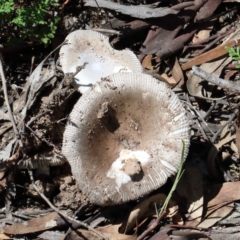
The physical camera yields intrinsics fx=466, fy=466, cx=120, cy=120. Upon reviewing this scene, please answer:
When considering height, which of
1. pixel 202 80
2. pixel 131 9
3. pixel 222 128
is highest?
pixel 131 9

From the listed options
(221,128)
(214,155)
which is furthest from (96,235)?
(221,128)

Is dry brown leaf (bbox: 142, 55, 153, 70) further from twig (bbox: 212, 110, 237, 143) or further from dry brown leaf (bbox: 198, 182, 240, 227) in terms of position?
dry brown leaf (bbox: 198, 182, 240, 227)

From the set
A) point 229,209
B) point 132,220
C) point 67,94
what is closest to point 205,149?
point 229,209

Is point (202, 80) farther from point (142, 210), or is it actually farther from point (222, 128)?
point (142, 210)

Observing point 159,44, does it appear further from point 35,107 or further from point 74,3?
point 35,107

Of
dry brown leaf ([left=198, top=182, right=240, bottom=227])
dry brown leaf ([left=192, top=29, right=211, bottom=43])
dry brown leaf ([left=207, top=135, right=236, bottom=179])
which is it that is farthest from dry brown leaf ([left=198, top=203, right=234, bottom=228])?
dry brown leaf ([left=192, top=29, right=211, bottom=43])

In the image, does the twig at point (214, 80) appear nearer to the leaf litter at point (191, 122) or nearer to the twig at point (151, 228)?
the leaf litter at point (191, 122)
